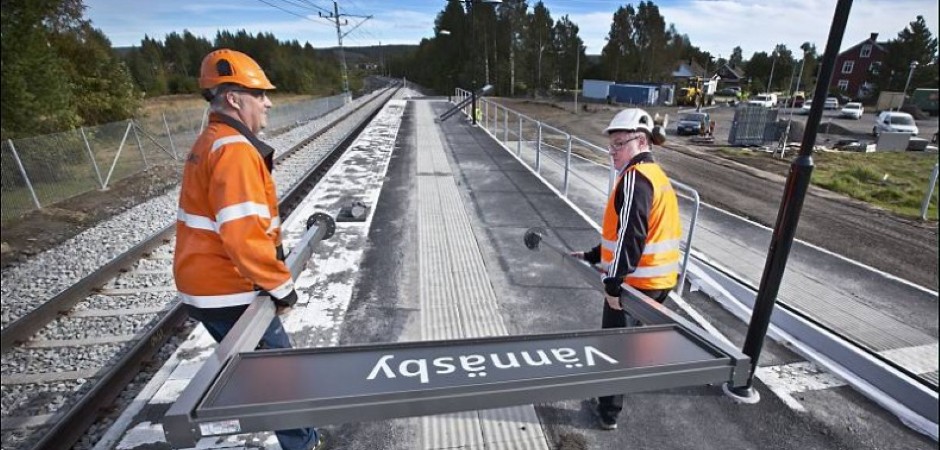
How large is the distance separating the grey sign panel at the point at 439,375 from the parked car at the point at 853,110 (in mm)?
1257

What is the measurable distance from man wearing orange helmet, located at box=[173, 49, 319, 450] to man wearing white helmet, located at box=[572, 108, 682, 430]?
1778 millimetres

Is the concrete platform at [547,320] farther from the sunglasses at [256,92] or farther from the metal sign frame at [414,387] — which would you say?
the sunglasses at [256,92]

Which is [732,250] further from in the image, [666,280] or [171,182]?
[171,182]

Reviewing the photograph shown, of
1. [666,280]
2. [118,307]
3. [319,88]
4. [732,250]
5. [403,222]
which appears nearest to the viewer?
[666,280]

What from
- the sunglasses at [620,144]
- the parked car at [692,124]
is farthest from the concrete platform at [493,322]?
the parked car at [692,124]

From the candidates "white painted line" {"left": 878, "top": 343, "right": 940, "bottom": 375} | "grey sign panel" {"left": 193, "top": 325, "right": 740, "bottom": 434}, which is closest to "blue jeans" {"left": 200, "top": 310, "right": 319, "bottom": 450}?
"grey sign panel" {"left": 193, "top": 325, "right": 740, "bottom": 434}

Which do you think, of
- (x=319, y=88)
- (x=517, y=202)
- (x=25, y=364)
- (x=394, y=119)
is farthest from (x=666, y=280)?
(x=394, y=119)

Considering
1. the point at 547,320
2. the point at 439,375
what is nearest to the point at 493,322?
the point at 547,320

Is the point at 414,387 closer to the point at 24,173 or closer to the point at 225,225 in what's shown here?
the point at 225,225

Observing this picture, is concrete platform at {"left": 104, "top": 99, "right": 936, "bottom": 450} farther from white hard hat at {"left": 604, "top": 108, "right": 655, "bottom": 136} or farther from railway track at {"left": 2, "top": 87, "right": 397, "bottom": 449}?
white hard hat at {"left": 604, "top": 108, "right": 655, "bottom": 136}

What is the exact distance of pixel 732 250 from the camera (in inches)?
246

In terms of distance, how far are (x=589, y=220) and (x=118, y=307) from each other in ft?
19.4

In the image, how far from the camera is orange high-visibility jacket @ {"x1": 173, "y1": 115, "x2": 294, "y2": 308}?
201cm

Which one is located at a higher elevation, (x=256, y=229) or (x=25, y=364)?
(x=256, y=229)
